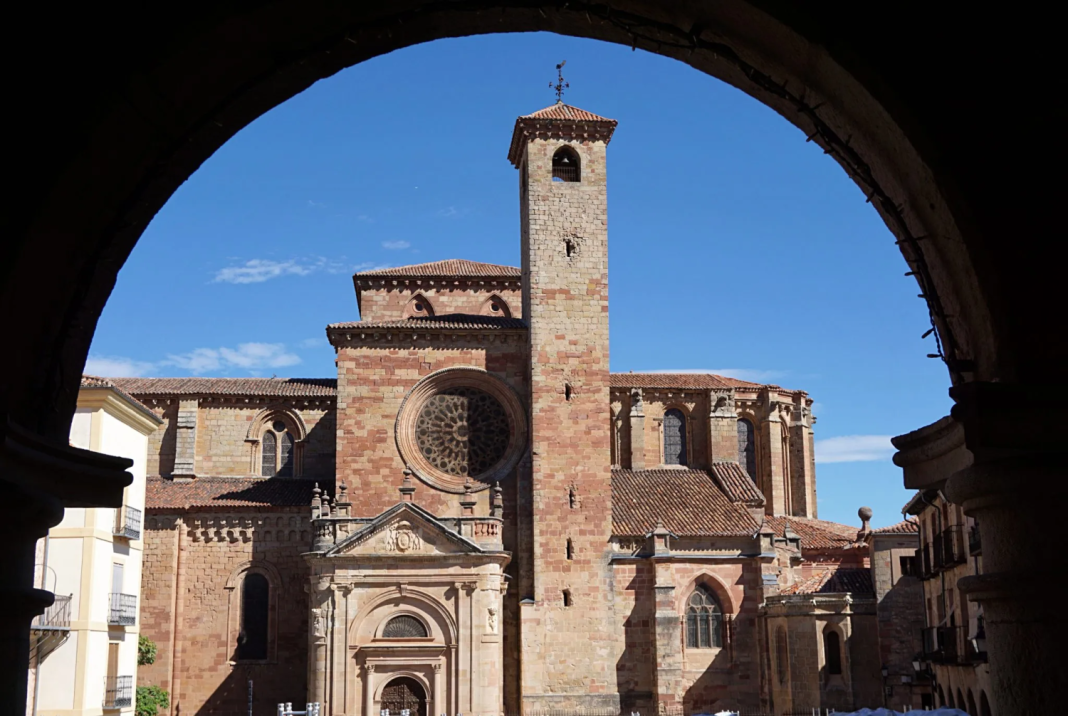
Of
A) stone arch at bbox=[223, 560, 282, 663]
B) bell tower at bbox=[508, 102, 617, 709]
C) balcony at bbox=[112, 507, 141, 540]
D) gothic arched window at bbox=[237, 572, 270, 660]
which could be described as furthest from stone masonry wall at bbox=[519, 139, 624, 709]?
balcony at bbox=[112, 507, 141, 540]

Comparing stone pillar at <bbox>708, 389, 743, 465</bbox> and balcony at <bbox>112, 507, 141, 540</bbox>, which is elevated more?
stone pillar at <bbox>708, 389, 743, 465</bbox>

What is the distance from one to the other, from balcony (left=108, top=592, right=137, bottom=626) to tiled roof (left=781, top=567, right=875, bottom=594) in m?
21.0

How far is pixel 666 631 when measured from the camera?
37875 millimetres

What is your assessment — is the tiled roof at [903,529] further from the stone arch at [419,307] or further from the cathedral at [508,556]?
the stone arch at [419,307]

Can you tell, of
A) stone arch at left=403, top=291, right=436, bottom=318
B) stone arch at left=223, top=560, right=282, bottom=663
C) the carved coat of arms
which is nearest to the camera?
the carved coat of arms

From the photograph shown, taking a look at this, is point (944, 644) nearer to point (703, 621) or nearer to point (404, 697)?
point (703, 621)

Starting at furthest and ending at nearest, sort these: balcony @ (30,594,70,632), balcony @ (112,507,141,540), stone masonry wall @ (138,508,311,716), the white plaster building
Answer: stone masonry wall @ (138,508,311,716) < balcony @ (112,507,141,540) < the white plaster building < balcony @ (30,594,70,632)

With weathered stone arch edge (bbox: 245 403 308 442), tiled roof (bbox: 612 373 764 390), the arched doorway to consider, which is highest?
tiled roof (bbox: 612 373 764 390)

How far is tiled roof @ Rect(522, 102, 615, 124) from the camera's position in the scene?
42728 mm

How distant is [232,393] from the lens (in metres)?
45.0

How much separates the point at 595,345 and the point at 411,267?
12.7 metres

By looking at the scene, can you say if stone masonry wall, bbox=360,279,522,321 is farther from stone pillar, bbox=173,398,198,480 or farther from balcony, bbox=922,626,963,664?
balcony, bbox=922,626,963,664

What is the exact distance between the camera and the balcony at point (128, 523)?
106ft

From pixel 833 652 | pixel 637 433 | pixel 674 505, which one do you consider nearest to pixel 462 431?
pixel 674 505
